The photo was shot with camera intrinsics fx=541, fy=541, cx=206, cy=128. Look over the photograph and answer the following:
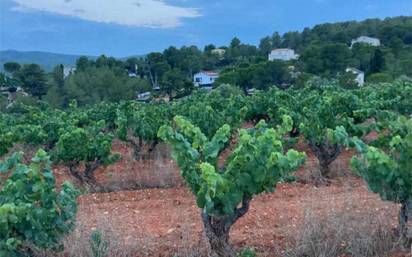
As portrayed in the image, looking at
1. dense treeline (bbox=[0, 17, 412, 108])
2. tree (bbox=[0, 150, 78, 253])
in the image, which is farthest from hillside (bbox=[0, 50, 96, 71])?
tree (bbox=[0, 150, 78, 253])

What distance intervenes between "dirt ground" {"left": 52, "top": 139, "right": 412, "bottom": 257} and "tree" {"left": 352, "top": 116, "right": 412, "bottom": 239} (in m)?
0.55

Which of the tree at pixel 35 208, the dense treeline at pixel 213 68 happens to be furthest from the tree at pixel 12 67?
the tree at pixel 35 208

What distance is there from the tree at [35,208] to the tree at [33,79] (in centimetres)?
3410

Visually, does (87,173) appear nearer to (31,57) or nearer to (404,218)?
(404,218)

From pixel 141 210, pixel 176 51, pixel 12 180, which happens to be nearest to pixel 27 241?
pixel 12 180

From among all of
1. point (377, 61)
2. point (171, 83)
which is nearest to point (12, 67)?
point (171, 83)

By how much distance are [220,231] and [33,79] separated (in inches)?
1391

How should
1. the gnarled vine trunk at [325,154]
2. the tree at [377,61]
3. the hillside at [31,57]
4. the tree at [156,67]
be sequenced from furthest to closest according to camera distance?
the tree at [156,67], the tree at [377,61], the hillside at [31,57], the gnarled vine trunk at [325,154]

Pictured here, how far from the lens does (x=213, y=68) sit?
46.4 metres

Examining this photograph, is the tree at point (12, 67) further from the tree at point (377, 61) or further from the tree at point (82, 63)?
the tree at point (377, 61)

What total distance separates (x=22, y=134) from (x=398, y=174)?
865 cm

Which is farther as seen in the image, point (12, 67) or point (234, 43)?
point (234, 43)

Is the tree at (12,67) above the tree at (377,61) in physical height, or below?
below

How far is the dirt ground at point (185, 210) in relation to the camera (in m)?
5.58
